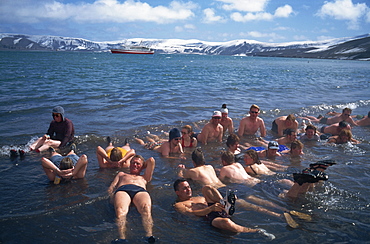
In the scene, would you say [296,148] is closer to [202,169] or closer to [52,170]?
[202,169]

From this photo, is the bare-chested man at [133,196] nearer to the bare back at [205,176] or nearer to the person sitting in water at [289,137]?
the bare back at [205,176]

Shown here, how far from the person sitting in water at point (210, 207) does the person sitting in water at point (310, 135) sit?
5983 millimetres

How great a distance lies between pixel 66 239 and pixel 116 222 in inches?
31.4

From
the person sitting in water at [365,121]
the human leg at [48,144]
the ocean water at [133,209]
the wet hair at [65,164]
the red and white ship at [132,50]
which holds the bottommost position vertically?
the ocean water at [133,209]

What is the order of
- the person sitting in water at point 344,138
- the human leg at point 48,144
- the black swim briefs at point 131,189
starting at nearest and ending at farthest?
the black swim briefs at point 131,189
the human leg at point 48,144
the person sitting in water at point 344,138

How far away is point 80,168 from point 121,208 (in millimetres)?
2035

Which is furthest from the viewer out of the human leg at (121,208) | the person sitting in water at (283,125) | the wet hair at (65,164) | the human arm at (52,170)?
the person sitting in water at (283,125)

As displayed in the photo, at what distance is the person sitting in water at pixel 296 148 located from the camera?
27.3 feet

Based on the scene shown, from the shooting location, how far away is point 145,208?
5180 millimetres

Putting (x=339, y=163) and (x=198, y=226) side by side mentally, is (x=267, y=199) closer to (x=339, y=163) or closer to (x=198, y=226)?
(x=198, y=226)

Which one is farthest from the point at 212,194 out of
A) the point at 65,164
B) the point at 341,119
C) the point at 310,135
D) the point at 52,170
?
the point at 341,119

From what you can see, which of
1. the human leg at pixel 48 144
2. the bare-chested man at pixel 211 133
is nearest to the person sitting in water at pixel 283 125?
the bare-chested man at pixel 211 133

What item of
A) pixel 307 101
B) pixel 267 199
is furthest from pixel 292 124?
pixel 307 101

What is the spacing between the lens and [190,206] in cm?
531
